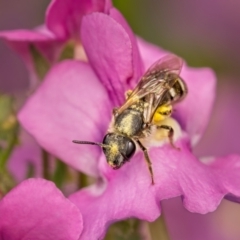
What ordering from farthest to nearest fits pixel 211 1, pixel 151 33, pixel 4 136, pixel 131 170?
pixel 211 1 → pixel 151 33 → pixel 4 136 → pixel 131 170

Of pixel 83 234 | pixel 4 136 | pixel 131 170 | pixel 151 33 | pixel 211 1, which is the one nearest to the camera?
pixel 83 234

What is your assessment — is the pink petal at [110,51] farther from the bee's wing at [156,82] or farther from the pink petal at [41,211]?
the pink petal at [41,211]

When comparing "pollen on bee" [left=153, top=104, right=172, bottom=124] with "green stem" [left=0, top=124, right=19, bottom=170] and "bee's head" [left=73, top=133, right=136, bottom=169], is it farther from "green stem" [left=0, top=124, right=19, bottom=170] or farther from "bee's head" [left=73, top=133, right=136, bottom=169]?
"green stem" [left=0, top=124, right=19, bottom=170]

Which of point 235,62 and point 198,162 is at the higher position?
point 198,162

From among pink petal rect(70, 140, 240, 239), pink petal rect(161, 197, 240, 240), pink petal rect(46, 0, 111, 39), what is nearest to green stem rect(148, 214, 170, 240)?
pink petal rect(70, 140, 240, 239)

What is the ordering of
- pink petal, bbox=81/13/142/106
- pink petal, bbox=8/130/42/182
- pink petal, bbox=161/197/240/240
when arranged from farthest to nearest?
pink petal, bbox=161/197/240/240 → pink petal, bbox=8/130/42/182 → pink petal, bbox=81/13/142/106

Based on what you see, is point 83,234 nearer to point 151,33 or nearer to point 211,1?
point 151,33

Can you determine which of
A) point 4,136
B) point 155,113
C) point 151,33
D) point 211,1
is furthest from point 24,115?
point 211,1

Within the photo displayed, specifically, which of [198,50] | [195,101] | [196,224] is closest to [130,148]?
[195,101]
